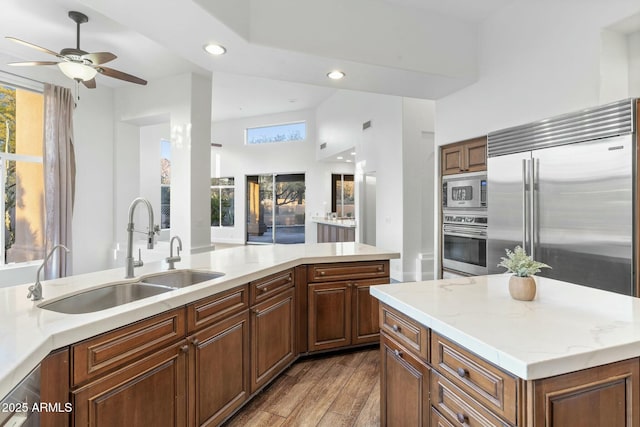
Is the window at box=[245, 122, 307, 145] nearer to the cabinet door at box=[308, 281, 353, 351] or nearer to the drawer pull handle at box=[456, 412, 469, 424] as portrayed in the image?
the cabinet door at box=[308, 281, 353, 351]

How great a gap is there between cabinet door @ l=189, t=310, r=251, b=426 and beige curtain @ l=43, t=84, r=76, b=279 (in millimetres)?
4476

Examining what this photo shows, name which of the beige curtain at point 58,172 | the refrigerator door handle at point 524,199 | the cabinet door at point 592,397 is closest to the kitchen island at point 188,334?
the refrigerator door handle at point 524,199

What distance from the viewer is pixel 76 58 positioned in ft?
11.5

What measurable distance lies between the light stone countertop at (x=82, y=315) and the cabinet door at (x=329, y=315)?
0.83 ft

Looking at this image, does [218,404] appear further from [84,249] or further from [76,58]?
[84,249]

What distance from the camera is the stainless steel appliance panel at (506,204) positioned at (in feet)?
9.75

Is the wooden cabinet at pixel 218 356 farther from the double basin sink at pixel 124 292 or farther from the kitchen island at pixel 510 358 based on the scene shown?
the kitchen island at pixel 510 358

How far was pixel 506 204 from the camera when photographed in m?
3.16

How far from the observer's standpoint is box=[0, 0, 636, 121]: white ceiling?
2.39 meters

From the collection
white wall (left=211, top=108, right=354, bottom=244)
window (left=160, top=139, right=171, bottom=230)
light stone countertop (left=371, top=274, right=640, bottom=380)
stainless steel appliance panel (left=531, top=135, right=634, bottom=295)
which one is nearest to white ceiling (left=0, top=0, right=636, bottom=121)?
stainless steel appliance panel (left=531, top=135, right=634, bottom=295)

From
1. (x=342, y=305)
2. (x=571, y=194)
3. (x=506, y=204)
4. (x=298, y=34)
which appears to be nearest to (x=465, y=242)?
(x=506, y=204)

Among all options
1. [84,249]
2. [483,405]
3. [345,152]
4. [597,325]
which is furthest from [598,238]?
[84,249]

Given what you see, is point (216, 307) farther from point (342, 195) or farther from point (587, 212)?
point (342, 195)

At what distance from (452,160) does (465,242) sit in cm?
Answer: 97
